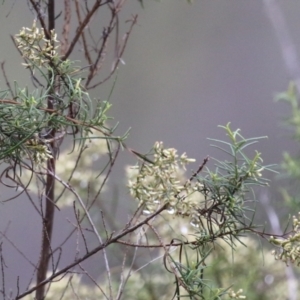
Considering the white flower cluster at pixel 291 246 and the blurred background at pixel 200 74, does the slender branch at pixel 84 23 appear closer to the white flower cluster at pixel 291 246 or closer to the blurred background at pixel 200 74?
the white flower cluster at pixel 291 246

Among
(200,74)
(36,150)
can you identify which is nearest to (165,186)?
(36,150)

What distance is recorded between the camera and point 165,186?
0.37 metres

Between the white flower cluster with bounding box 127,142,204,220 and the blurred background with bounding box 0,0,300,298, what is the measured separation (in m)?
0.79

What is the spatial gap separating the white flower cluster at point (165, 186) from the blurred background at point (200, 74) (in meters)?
0.79

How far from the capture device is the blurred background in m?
1.20

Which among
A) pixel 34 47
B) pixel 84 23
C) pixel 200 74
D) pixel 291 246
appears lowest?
pixel 291 246

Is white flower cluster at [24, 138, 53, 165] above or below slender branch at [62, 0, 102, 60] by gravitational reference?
below

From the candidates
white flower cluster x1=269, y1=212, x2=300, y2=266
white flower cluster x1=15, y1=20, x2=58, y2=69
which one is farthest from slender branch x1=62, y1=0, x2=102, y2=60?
white flower cluster x1=269, y1=212, x2=300, y2=266

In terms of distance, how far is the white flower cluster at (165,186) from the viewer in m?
0.36

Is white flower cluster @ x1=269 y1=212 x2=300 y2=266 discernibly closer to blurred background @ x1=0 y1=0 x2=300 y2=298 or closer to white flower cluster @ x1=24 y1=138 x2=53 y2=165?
white flower cluster @ x1=24 y1=138 x2=53 y2=165

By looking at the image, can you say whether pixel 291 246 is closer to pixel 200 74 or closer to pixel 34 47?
pixel 34 47

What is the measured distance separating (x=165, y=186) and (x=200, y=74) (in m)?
0.90

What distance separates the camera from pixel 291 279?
69 cm

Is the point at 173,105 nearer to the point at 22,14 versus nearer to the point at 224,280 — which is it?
the point at 22,14
